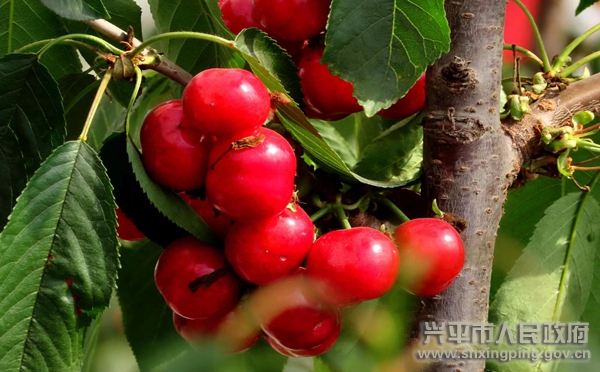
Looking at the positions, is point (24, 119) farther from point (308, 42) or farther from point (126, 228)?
point (308, 42)

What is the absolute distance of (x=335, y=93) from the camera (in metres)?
0.65

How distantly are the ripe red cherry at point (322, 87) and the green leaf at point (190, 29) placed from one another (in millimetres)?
83

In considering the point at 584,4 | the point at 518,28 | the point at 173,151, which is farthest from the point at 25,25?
the point at 518,28

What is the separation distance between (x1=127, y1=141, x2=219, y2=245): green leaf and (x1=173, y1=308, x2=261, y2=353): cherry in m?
0.07

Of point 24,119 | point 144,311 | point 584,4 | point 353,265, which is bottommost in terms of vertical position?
point 144,311

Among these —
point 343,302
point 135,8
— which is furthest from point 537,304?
point 135,8

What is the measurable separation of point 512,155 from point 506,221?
180 mm

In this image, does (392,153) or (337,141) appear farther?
(337,141)

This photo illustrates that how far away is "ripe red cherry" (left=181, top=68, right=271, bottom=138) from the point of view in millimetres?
538

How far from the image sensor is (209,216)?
623 millimetres

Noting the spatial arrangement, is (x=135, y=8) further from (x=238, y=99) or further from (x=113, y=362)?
(x=113, y=362)

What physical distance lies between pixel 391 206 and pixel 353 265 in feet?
0.39

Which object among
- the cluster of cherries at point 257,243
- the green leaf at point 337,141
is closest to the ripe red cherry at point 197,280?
the cluster of cherries at point 257,243

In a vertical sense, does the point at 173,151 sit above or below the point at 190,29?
below
